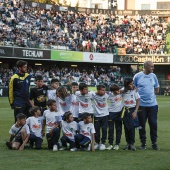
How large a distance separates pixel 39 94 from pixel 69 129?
1.60m

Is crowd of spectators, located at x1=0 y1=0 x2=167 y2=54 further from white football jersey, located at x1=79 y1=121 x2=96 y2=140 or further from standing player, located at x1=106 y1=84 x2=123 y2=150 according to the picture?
white football jersey, located at x1=79 y1=121 x2=96 y2=140

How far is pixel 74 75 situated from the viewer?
5097 cm

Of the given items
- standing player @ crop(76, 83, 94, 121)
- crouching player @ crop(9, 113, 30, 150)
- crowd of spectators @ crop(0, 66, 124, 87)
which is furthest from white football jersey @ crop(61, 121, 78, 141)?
crowd of spectators @ crop(0, 66, 124, 87)

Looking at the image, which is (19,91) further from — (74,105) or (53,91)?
(74,105)

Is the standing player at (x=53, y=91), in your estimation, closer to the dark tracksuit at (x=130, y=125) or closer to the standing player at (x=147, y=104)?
the dark tracksuit at (x=130, y=125)

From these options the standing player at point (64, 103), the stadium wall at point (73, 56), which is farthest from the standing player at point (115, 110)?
the stadium wall at point (73, 56)

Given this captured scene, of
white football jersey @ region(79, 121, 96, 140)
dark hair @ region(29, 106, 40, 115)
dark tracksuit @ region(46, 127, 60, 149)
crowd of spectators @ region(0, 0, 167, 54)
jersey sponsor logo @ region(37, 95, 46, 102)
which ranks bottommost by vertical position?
dark tracksuit @ region(46, 127, 60, 149)

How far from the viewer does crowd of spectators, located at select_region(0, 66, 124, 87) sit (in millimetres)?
45247

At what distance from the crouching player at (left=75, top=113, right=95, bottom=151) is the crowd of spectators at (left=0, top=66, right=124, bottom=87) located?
1212 inches

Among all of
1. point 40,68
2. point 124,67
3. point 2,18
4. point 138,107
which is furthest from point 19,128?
point 124,67

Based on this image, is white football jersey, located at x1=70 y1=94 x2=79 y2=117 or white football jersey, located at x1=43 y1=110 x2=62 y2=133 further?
white football jersey, located at x1=70 y1=94 x2=79 y2=117

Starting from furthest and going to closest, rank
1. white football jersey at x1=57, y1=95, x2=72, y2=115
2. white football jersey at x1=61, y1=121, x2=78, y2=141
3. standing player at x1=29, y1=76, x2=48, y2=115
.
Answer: standing player at x1=29, y1=76, x2=48, y2=115 < white football jersey at x1=57, y1=95, x2=72, y2=115 < white football jersey at x1=61, y1=121, x2=78, y2=141

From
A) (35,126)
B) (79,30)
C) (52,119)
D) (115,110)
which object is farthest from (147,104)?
(79,30)

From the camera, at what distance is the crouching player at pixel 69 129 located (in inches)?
473
